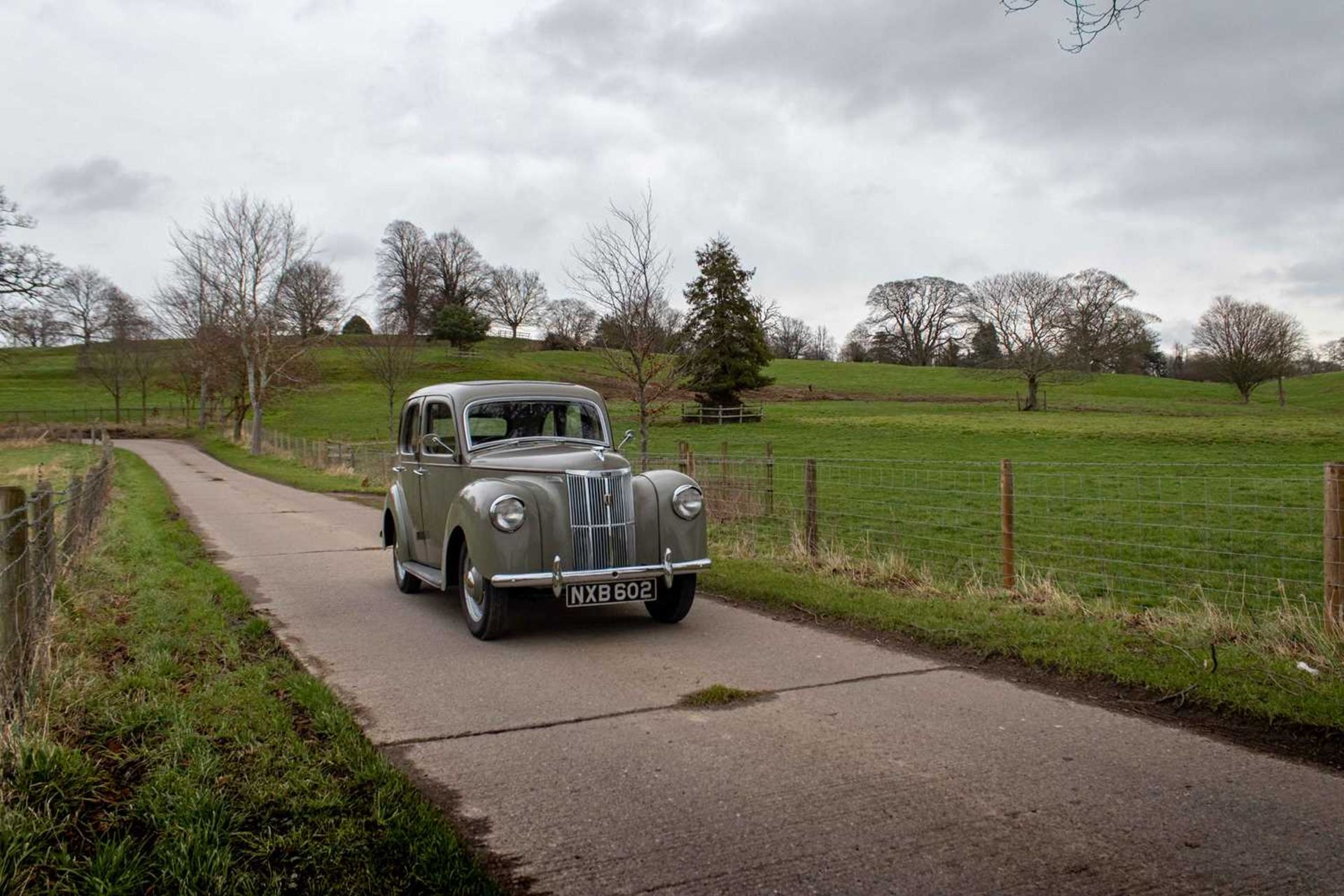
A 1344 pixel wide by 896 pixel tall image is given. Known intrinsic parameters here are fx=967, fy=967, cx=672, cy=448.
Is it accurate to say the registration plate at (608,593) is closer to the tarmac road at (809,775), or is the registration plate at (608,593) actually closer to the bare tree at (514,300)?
the tarmac road at (809,775)

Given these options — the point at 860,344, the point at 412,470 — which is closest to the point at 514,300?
the point at 860,344

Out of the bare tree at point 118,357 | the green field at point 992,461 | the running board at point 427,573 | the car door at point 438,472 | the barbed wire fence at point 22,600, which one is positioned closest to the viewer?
the barbed wire fence at point 22,600

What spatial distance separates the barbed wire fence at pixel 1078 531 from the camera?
8438 millimetres

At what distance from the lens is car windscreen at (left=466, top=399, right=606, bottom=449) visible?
8.45 m

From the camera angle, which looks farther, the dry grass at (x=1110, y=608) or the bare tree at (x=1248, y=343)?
the bare tree at (x=1248, y=343)

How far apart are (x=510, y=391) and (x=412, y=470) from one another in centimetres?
136

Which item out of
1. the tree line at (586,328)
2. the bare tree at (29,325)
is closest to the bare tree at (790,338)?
the tree line at (586,328)

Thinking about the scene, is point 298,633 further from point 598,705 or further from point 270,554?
point 270,554

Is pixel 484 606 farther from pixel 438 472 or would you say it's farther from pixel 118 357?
pixel 118 357

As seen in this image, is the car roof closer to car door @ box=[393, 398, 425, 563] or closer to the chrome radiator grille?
car door @ box=[393, 398, 425, 563]

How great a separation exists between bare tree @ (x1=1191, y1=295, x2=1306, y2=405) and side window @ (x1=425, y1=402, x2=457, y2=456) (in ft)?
238

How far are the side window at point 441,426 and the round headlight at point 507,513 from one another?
1.58 m

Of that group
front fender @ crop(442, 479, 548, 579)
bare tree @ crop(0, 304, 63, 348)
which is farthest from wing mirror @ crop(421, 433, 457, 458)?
bare tree @ crop(0, 304, 63, 348)

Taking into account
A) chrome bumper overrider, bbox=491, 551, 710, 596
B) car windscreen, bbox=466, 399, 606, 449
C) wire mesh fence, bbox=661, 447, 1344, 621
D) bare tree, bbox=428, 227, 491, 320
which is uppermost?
bare tree, bbox=428, 227, 491, 320
